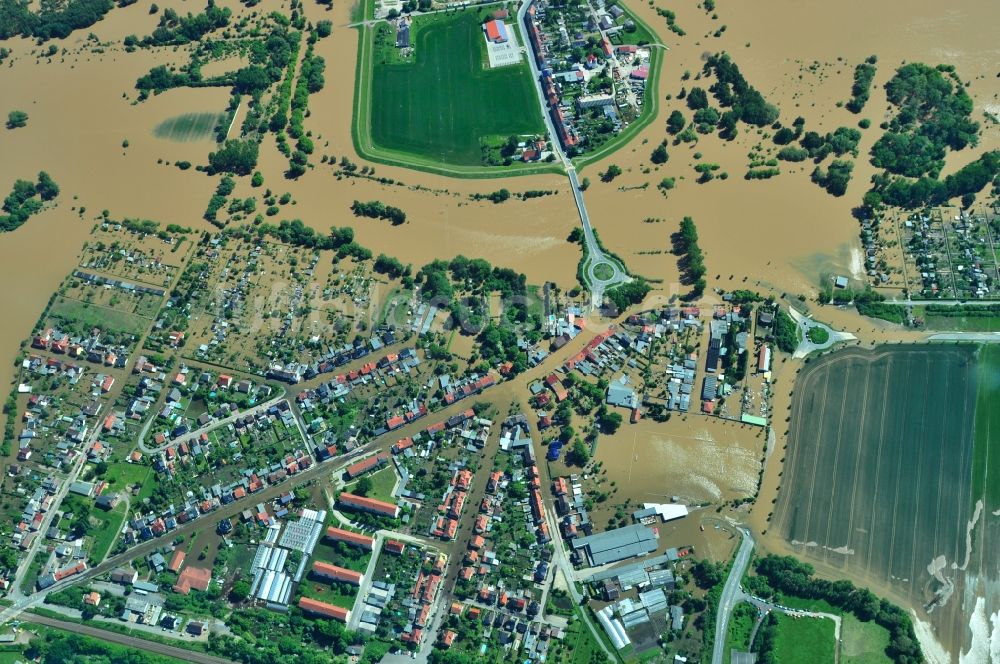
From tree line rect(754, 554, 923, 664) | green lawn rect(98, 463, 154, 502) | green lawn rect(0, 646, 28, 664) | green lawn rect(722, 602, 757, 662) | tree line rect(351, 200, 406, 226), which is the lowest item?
green lawn rect(0, 646, 28, 664)

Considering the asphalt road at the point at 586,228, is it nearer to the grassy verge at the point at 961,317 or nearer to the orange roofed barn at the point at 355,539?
the grassy verge at the point at 961,317

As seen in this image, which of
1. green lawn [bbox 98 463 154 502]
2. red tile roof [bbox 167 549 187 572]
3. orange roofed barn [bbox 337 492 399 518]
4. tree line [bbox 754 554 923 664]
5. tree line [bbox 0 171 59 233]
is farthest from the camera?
tree line [bbox 0 171 59 233]

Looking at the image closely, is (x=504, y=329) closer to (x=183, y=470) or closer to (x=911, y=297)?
(x=183, y=470)

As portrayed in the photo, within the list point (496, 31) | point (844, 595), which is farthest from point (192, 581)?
point (496, 31)

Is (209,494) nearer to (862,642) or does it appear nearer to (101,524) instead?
(101,524)

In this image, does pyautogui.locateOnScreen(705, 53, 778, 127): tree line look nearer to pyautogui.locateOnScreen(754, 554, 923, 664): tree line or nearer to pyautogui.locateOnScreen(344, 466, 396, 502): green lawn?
pyautogui.locateOnScreen(754, 554, 923, 664): tree line

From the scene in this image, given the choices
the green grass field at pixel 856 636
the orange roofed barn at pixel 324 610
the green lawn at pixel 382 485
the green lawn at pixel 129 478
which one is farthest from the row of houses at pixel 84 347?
the green grass field at pixel 856 636

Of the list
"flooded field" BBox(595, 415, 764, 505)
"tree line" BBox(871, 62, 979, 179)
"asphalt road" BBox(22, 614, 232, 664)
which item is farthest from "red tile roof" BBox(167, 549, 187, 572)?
"tree line" BBox(871, 62, 979, 179)
